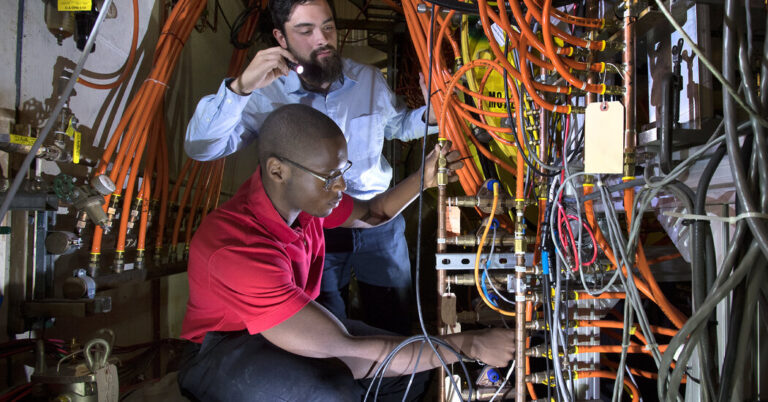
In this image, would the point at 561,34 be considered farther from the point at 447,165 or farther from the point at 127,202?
the point at 127,202

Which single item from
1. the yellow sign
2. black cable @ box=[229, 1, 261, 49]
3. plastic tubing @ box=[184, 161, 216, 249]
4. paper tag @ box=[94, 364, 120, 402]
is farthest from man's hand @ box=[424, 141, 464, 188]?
black cable @ box=[229, 1, 261, 49]

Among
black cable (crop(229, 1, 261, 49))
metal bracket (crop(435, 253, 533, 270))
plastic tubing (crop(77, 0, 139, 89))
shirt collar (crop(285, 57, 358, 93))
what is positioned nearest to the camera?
metal bracket (crop(435, 253, 533, 270))

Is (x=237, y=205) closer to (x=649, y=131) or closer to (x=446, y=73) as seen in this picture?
(x=446, y=73)

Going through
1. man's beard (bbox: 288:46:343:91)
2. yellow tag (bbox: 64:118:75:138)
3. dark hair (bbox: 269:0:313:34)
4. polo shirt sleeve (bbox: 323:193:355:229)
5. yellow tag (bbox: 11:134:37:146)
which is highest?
dark hair (bbox: 269:0:313:34)

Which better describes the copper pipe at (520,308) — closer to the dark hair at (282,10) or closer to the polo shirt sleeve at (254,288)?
the polo shirt sleeve at (254,288)

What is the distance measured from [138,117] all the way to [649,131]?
1724 millimetres

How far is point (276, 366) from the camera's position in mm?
1172

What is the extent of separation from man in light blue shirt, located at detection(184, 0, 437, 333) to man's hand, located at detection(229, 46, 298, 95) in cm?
11

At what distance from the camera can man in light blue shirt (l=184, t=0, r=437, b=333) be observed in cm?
163

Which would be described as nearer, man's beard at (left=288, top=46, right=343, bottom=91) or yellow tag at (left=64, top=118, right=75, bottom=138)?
yellow tag at (left=64, top=118, right=75, bottom=138)

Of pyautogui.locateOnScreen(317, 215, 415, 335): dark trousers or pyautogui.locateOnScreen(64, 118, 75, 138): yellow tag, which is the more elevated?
pyautogui.locateOnScreen(64, 118, 75, 138): yellow tag

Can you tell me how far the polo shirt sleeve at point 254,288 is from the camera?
1077mm

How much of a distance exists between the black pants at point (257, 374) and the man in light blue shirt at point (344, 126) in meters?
0.63

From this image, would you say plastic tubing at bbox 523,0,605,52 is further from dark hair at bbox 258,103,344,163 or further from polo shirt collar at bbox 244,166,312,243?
polo shirt collar at bbox 244,166,312,243
